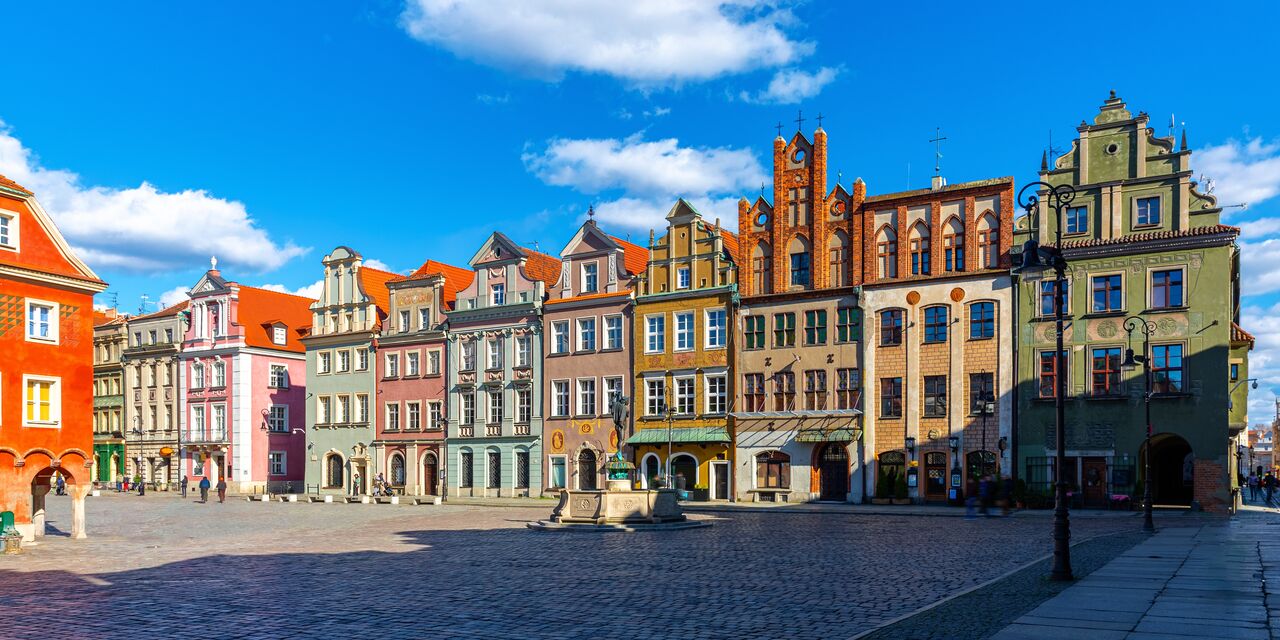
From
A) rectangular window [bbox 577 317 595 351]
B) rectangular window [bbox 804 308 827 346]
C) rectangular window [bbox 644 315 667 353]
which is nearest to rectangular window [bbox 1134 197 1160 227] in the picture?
rectangular window [bbox 804 308 827 346]

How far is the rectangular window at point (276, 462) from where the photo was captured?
75.2m

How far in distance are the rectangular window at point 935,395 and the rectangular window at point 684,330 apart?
12.7 metres

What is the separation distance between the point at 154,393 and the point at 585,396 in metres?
38.9

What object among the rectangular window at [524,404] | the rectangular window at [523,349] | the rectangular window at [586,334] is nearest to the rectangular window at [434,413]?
the rectangular window at [524,404]

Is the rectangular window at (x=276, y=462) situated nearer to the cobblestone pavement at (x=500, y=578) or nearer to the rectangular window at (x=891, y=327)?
the cobblestone pavement at (x=500, y=578)

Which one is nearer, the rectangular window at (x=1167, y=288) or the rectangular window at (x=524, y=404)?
the rectangular window at (x=1167, y=288)

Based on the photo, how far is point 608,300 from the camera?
59.9 metres

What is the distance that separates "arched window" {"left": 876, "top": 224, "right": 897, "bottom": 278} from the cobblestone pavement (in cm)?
1642

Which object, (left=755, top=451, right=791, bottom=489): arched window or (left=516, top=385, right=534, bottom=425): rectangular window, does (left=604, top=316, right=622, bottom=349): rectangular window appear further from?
(left=755, top=451, right=791, bottom=489): arched window

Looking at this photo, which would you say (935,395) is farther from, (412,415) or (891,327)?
(412,415)

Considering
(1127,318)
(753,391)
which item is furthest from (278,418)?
(1127,318)

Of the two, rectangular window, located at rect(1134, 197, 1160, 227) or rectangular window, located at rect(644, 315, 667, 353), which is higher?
rectangular window, located at rect(1134, 197, 1160, 227)

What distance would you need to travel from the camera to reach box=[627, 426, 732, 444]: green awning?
2173 inches

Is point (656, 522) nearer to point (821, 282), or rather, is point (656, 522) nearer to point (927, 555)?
point (927, 555)
